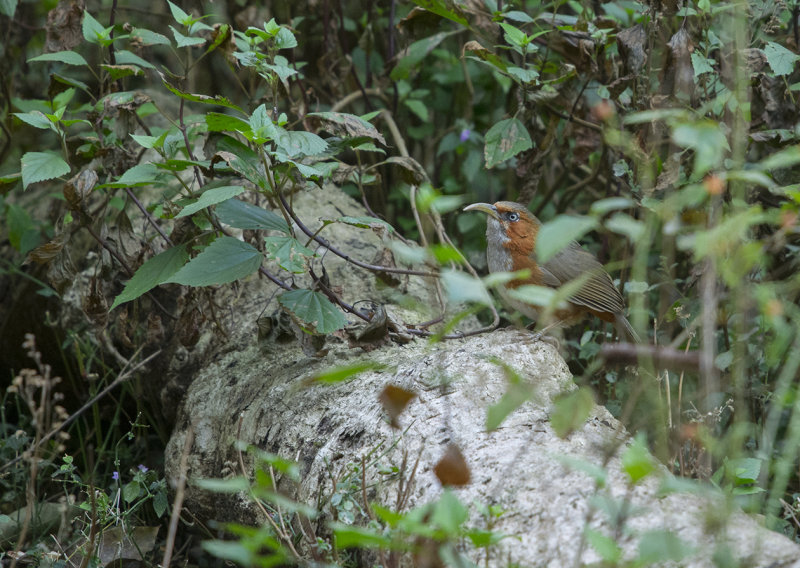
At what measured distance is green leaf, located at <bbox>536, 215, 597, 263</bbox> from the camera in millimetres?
1252

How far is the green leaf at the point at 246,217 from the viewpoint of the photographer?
2871mm

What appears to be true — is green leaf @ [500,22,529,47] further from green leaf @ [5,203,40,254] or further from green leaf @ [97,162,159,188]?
green leaf @ [5,203,40,254]

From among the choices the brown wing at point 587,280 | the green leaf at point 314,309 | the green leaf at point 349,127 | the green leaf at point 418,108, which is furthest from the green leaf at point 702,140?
the green leaf at point 418,108

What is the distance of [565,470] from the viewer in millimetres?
2121

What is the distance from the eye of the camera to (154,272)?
121 inches

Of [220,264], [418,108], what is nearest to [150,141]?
[220,264]

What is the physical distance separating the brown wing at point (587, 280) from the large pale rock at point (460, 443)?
62 centimetres

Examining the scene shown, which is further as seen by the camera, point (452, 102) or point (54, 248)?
point (452, 102)

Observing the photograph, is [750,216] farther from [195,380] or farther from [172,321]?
[172,321]

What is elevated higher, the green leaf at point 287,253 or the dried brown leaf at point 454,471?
the green leaf at point 287,253

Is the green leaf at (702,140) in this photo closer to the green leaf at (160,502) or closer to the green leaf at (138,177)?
the green leaf at (138,177)

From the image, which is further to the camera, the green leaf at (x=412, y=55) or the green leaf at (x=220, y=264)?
the green leaf at (x=412, y=55)

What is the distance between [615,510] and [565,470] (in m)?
0.56

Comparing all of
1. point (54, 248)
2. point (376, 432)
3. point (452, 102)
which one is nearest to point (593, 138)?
point (452, 102)
